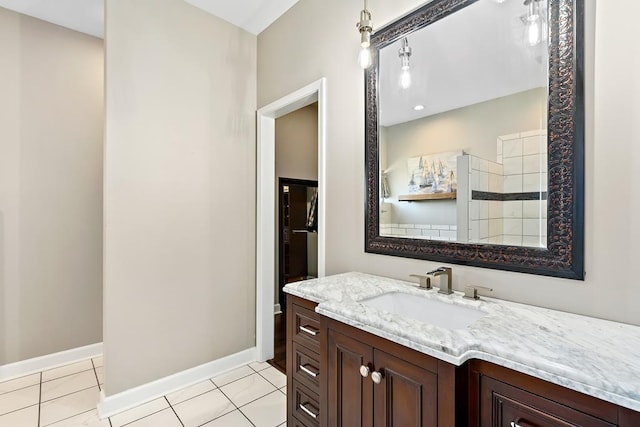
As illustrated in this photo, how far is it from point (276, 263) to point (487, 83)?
3197 millimetres

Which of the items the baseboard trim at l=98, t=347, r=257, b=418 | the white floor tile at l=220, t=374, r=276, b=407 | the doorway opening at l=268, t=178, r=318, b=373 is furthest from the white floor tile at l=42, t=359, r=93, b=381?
the doorway opening at l=268, t=178, r=318, b=373

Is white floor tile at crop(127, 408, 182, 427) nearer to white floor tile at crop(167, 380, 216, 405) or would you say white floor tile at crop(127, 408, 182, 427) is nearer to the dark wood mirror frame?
white floor tile at crop(167, 380, 216, 405)

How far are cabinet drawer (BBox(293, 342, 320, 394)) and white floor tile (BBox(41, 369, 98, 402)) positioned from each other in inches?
76.4

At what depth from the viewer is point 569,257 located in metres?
1.16

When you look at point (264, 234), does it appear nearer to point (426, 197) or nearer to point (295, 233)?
point (295, 233)

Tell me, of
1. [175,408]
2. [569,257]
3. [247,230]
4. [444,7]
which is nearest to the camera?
[569,257]

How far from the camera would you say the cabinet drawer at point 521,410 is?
0.75m

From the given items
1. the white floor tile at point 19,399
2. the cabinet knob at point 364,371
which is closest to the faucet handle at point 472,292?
the cabinet knob at point 364,371

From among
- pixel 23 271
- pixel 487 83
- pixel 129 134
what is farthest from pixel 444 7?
pixel 23 271

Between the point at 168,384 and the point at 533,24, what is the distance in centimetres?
313

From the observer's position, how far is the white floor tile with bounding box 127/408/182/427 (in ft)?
6.44

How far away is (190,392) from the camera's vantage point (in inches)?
92.1

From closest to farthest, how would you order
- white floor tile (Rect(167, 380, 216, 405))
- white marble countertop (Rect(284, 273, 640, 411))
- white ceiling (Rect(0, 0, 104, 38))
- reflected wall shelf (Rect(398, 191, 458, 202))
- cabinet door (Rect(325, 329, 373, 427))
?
white marble countertop (Rect(284, 273, 640, 411)) → cabinet door (Rect(325, 329, 373, 427)) → reflected wall shelf (Rect(398, 191, 458, 202)) → white floor tile (Rect(167, 380, 216, 405)) → white ceiling (Rect(0, 0, 104, 38))

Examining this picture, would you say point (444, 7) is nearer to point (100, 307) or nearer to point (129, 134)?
point (129, 134)
